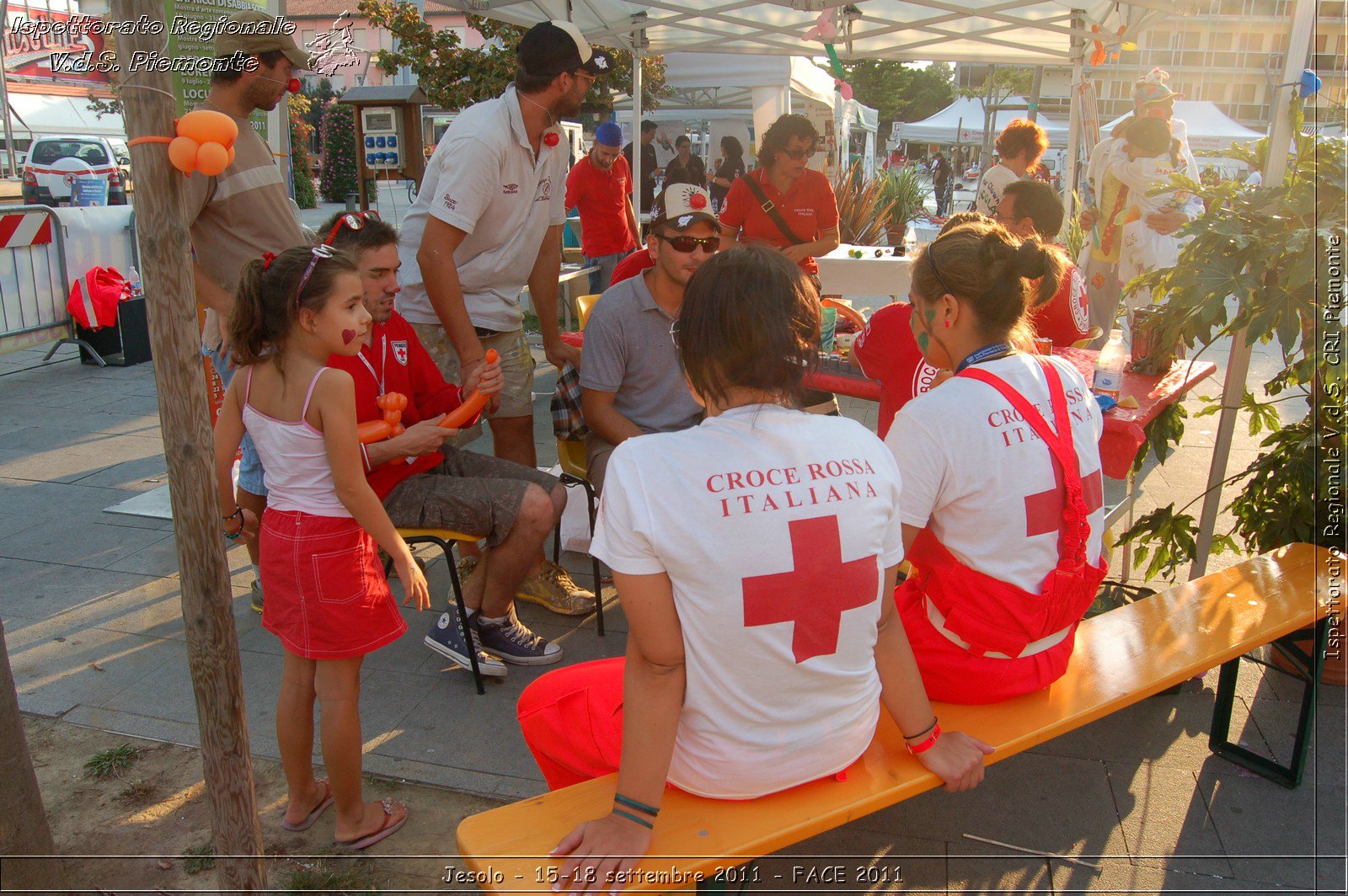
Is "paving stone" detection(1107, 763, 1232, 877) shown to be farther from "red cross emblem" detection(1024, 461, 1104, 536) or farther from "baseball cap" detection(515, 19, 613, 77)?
"baseball cap" detection(515, 19, 613, 77)

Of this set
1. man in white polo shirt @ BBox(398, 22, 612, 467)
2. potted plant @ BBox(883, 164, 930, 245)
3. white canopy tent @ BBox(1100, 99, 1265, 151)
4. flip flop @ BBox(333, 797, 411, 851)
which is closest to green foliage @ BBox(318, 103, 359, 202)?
potted plant @ BBox(883, 164, 930, 245)

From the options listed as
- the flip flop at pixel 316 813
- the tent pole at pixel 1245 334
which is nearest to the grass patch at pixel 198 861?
the flip flop at pixel 316 813

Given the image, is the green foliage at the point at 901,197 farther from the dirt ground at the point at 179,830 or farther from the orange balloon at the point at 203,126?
the orange balloon at the point at 203,126

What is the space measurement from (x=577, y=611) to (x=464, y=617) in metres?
0.67

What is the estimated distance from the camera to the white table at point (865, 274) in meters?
7.69

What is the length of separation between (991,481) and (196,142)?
5.22 ft

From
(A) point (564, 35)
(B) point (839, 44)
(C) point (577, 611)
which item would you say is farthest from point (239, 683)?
(B) point (839, 44)

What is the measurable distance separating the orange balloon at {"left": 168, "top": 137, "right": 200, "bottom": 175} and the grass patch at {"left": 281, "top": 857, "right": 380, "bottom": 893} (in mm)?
1588

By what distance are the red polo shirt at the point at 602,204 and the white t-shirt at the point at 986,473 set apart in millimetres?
6304

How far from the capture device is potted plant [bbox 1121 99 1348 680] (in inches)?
106

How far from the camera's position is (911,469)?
1.86 meters

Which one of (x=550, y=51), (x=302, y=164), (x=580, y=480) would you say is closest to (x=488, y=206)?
(x=550, y=51)

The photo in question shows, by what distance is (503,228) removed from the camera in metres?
3.57

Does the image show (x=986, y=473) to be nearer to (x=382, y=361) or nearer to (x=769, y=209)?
(x=382, y=361)
